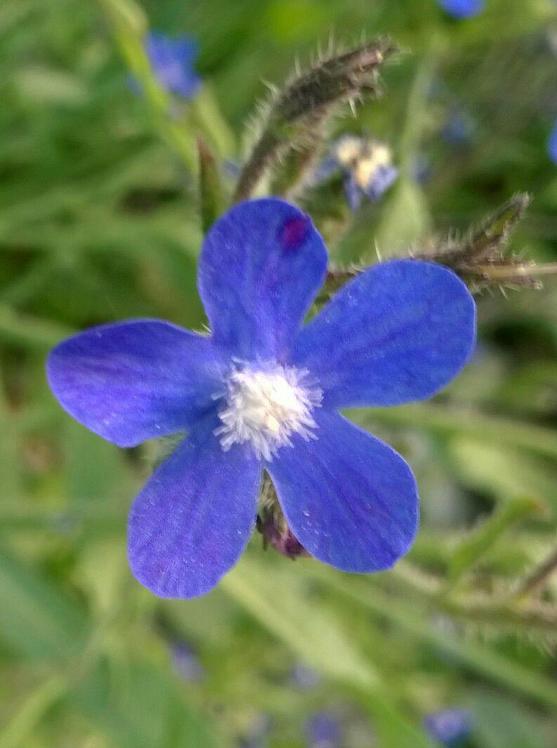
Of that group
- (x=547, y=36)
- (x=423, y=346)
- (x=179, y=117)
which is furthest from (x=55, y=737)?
(x=547, y=36)

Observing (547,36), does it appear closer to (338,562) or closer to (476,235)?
(476,235)

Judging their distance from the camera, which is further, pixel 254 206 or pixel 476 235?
pixel 476 235

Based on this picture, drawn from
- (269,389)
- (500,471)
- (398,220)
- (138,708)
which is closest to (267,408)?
(269,389)

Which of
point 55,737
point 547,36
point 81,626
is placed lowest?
point 55,737

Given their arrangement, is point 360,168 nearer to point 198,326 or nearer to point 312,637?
point 312,637

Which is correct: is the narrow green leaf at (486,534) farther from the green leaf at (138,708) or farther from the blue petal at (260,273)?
the green leaf at (138,708)

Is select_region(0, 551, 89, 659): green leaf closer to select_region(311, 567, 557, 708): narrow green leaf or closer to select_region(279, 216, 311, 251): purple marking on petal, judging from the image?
select_region(311, 567, 557, 708): narrow green leaf
